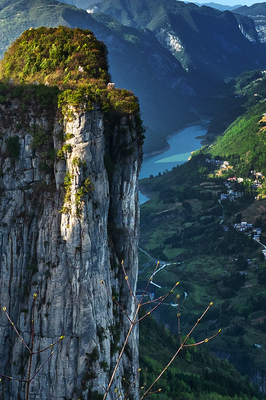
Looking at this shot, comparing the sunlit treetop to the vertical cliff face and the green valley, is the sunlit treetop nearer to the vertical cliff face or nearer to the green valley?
the vertical cliff face

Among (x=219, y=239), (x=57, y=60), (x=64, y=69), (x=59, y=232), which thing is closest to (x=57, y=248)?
(x=59, y=232)

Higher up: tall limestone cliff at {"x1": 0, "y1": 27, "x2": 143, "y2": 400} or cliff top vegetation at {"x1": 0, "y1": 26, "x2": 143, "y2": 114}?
cliff top vegetation at {"x1": 0, "y1": 26, "x2": 143, "y2": 114}

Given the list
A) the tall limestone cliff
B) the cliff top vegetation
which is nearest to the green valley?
the tall limestone cliff

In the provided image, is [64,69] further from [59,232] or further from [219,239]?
[219,239]

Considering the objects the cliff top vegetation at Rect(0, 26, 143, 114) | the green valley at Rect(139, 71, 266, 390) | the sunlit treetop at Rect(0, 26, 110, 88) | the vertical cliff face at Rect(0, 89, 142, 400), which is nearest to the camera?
the vertical cliff face at Rect(0, 89, 142, 400)

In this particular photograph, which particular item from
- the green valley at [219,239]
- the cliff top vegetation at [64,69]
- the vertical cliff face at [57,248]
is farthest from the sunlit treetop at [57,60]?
the green valley at [219,239]

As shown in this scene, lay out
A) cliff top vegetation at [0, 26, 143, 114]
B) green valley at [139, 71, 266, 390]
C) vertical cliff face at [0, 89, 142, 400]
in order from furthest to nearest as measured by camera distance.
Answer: green valley at [139, 71, 266, 390] < cliff top vegetation at [0, 26, 143, 114] < vertical cliff face at [0, 89, 142, 400]

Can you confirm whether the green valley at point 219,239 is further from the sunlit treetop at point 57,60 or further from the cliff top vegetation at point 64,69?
the sunlit treetop at point 57,60

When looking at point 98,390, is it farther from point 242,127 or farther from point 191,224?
point 242,127
